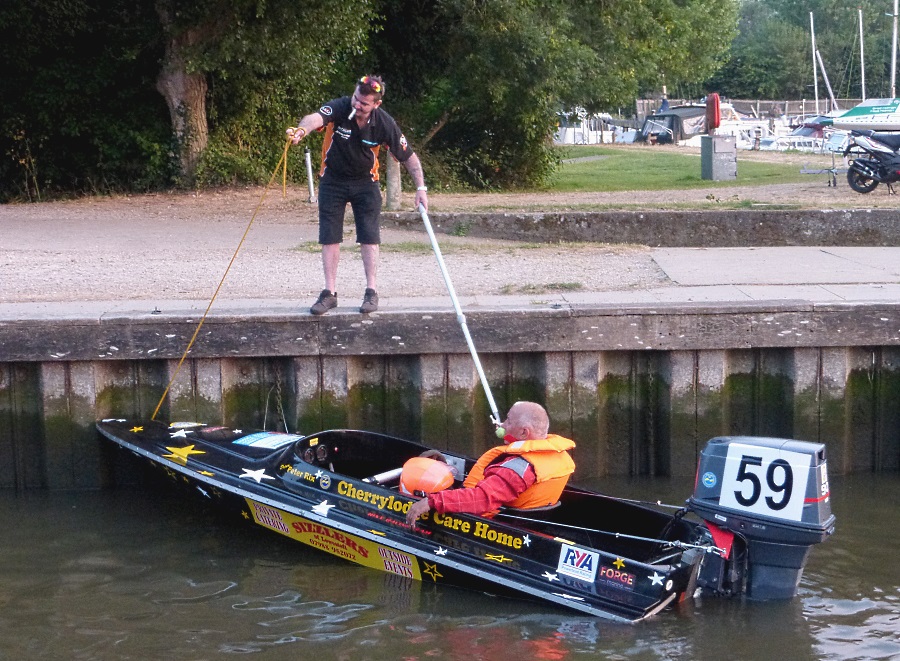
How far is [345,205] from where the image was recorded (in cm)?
771

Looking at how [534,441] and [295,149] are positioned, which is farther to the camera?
[295,149]

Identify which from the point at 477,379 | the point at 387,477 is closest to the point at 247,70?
the point at 477,379

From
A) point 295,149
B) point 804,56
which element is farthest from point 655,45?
point 804,56

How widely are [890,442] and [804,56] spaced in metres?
63.7

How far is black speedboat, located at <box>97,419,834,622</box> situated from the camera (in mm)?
5473

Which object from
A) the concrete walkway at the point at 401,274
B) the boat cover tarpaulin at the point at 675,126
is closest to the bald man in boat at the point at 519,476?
the concrete walkway at the point at 401,274

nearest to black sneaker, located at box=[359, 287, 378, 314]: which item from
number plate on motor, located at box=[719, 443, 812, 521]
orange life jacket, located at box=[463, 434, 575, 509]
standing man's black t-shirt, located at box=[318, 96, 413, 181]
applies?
standing man's black t-shirt, located at box=[318, 96, 413, 181]

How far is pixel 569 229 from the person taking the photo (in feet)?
41.5

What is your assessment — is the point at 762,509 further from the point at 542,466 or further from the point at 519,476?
the point at 519,476

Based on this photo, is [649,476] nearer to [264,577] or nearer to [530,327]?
[530,327]

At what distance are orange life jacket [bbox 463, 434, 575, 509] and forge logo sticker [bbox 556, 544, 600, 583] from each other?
33 cm

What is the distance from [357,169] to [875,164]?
11450 mm

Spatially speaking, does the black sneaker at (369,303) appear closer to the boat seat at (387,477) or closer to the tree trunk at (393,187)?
the boat seat at (387,477)

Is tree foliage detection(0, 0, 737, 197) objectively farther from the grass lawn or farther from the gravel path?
the gravel path
